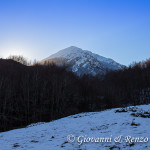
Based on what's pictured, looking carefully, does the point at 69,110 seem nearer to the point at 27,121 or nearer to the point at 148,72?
the point at 27,121

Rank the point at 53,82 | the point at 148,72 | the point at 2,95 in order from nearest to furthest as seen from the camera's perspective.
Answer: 1. the point at 2,95
2. the point at 53,82
3. the point at 148,72

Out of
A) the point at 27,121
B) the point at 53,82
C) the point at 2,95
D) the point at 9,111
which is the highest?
the point at 53,82

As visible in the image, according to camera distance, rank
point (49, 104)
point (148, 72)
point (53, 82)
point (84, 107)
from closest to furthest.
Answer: point (49, 104), point (53, 82), point (84, 107), point (148, 72)

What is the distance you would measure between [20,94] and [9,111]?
5.27 metres

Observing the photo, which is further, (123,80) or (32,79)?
(123,80)

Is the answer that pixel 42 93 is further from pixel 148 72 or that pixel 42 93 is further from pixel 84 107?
pixel 148 72

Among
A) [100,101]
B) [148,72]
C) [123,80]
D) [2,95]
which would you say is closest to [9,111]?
[2,95]

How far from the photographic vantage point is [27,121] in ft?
107

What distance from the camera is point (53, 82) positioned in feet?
134

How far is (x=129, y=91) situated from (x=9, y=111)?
47.7 meters

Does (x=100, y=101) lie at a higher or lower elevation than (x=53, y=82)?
lower

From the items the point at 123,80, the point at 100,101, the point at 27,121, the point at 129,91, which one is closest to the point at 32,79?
the point at 27,121

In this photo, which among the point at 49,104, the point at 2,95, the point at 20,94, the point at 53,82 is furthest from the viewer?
the point at 53,82

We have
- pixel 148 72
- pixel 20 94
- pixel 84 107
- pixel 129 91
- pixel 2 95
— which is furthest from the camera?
pixel 148 72
